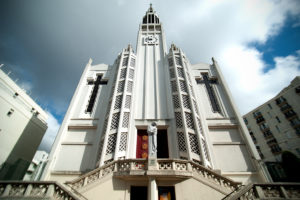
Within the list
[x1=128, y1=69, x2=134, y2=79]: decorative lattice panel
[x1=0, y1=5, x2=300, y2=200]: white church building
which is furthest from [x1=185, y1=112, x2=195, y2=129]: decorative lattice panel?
[x1=128, y1=69, x2=134, y2=79]: decorative lattice panel

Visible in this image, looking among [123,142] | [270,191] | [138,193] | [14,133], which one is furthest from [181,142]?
[14,133]

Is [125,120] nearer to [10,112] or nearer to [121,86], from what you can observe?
[121,86]

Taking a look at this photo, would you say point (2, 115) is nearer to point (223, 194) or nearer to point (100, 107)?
point (100, 107)

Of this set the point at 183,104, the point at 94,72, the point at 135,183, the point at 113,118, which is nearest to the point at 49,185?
the point at 135,183

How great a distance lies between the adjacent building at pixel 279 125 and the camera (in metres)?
28.3

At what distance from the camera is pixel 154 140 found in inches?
337

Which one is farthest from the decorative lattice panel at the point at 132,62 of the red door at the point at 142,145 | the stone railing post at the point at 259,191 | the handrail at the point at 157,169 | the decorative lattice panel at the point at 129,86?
the stone railing post at the point at 259,191

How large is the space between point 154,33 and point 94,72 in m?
12.0

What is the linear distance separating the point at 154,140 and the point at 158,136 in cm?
494

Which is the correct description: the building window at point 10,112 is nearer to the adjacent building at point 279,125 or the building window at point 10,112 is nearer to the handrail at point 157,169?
the handrail at point 157,169

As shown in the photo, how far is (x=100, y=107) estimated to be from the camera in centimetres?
1596

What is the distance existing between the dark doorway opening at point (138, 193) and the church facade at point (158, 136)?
0.05m

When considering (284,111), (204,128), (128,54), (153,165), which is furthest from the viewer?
(284,111)

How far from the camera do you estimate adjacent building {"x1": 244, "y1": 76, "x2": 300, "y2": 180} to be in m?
28.3
